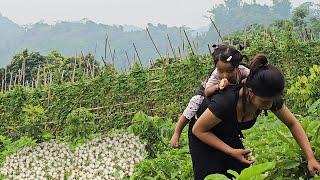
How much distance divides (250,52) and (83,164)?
234 inches

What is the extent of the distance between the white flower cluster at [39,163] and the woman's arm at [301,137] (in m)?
5.82

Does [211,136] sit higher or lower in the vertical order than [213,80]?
lower

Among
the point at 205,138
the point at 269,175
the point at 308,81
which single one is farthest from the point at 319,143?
the point at 308,81

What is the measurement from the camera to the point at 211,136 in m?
3.49

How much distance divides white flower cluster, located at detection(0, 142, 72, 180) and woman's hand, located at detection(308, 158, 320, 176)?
245 inches

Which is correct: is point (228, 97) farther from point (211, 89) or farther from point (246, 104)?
point (211, 89)

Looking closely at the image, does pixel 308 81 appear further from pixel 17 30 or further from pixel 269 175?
pixel 17 30

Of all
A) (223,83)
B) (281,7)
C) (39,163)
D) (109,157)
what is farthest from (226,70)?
(281,7)

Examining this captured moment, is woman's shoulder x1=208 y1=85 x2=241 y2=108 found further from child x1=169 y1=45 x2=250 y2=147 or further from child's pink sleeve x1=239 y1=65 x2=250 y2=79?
child's pink sleeve x1=239 y1=65 x2=250 y2=79

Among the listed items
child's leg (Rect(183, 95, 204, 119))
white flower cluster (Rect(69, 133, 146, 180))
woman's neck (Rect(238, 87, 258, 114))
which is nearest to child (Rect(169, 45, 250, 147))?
woman's neck (Rect(238, 87, 258, 114))

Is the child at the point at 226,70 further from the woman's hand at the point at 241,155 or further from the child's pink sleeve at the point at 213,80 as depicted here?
the woman's hand at the point at 241,155

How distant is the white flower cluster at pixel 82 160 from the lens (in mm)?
8227

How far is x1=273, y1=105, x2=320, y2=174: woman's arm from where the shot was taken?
9.37 ft

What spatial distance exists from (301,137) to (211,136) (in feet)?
2.00
